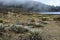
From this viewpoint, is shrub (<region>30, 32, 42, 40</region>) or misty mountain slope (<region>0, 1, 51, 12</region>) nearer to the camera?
shrub (<region>30, 32, 42, 40</region>)

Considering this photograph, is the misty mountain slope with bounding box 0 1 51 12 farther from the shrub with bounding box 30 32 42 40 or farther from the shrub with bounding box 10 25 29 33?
the shrub with bounding box 30 32 42 40

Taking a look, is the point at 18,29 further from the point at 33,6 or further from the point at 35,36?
the point at 33,6

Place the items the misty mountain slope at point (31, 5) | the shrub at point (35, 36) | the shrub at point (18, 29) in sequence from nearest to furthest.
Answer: the shrub at point (35, 36)
the shrub at point (18, 29)
the misty mountain slope at point (31, 5)

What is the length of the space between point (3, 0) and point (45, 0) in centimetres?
513

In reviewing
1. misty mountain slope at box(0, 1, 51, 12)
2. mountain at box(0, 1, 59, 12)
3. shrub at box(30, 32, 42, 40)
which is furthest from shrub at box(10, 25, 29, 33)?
misty mountain slope at box(0, 1, 51, 12)

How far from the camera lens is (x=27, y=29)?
31.7ft

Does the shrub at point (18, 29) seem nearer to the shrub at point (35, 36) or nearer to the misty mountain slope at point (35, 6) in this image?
the shrub at point (35, 36)

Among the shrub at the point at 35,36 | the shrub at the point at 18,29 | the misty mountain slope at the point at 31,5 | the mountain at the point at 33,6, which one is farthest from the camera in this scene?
the misty mountain slope at the point at 31,5

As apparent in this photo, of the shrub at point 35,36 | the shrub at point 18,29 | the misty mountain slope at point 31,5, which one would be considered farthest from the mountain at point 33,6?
the shrub at point 35,36

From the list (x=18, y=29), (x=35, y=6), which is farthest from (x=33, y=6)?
(x=18, y=29)

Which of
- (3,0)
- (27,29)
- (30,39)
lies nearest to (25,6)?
(3,0)

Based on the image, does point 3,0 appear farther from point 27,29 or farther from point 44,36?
point 44,36

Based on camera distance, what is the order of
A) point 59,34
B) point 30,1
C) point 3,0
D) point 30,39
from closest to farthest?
point 30,39
point 59,34
point 3,0
point 30,1

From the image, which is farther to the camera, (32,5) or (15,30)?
(32,5)
